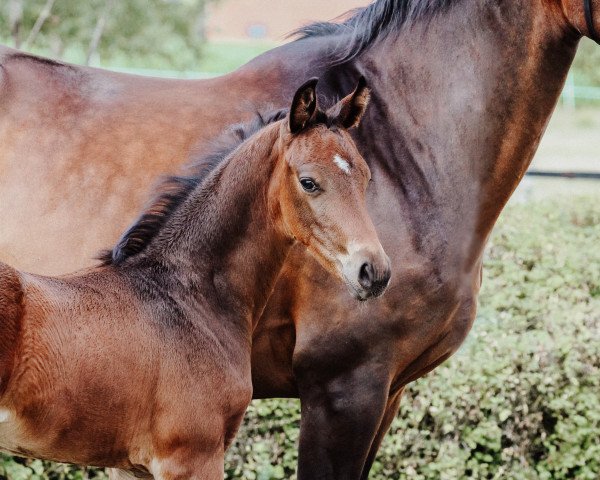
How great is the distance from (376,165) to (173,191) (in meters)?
0.75

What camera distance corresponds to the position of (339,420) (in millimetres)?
3191

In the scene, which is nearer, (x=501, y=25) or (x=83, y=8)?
(x=501, y=25)

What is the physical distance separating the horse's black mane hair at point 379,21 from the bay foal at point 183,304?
0.55 metres

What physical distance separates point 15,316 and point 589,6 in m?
2.15

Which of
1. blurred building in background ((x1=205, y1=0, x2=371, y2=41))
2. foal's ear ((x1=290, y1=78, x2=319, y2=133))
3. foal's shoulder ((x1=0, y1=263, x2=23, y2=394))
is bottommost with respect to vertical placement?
blurred building in background ((x1=205, y1=0, x2=371, y2=41))

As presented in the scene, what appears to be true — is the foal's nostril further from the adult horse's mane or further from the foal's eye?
the adult horse's mane

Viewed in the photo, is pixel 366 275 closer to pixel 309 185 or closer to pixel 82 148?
pixel 309 185

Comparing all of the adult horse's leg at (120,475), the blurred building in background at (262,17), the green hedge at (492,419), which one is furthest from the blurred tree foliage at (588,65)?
the adult horse's leg at (120,475)

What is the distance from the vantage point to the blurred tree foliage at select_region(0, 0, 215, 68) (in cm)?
1028

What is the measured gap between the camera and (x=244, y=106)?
11.4 ft

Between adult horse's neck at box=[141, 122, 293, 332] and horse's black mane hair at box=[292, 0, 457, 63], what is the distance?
0.61 meters

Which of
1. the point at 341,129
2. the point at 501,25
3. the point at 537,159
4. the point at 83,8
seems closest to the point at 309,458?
the point at 341,129

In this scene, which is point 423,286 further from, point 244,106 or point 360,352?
point 244,106

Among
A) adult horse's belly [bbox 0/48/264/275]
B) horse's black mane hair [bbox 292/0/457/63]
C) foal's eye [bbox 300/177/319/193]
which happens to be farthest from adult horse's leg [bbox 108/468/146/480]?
horse's black mane hair [bbox 292/0/457/63]
